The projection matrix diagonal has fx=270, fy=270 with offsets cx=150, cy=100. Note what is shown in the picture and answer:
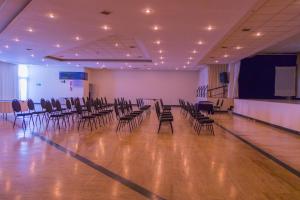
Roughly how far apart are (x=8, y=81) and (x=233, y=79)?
1545cm

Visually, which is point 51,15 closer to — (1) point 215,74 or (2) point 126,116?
(2) point 126,116

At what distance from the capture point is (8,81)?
62.7ft

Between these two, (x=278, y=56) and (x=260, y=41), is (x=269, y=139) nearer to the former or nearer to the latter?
(x=260, y=41)

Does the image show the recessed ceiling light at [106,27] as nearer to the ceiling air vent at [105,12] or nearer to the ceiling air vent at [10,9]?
the ceiling air vent at [105,12]

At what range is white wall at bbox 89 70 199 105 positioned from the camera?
2402cm

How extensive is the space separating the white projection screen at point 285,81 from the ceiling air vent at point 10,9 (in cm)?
1350

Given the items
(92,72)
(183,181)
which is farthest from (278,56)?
(92,72)

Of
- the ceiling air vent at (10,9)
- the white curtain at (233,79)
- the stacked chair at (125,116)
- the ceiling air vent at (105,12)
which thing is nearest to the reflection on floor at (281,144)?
the stacked chair at (125,116)

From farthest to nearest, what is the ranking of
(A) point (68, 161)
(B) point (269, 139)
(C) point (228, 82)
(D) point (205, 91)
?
1. (D) point (205, 91)
2. (C) point (228, 82)
3. (B) point (269, 139)
4. (A) point (68, 161)

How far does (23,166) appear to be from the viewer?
14.5 ft

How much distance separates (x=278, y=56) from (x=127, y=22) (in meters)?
11.2

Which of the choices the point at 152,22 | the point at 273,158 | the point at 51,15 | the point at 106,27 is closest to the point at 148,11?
the point at 152,22

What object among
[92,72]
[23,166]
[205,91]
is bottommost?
[23,166]

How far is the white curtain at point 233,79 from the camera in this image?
16547mm
